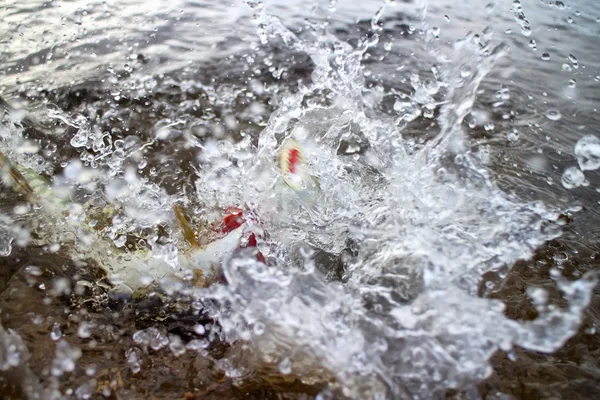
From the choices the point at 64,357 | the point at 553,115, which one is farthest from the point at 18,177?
the point at 553,115

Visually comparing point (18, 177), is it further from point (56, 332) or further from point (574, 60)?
point (574, 60)

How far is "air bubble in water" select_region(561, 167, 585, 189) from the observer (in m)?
1.88

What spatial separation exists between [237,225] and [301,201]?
0.22 metres

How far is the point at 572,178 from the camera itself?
1929 millimetres

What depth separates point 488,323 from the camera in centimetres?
114

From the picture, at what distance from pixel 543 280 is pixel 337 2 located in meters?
1.64

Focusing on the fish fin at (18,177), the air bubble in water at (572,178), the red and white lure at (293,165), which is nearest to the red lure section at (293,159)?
the red and white lure at (293,165)

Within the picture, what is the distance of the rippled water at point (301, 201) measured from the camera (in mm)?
1214

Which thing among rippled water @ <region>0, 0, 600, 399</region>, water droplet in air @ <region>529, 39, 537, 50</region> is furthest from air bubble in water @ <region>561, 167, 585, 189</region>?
water droplet in air @ <region>529, 39, 537, 50</region>

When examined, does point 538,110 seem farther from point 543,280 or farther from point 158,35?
point 158,35

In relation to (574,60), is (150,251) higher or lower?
lower

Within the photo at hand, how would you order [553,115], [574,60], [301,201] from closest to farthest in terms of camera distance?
[301,201]
[553,115]
[574,60]

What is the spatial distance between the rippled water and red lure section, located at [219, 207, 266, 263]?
2 centimetres

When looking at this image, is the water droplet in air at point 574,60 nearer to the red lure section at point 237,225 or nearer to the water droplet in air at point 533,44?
the water droplet in air at point 533,44
